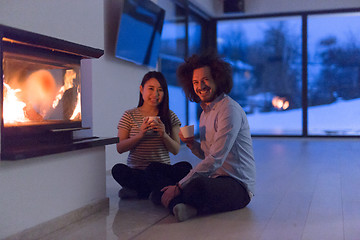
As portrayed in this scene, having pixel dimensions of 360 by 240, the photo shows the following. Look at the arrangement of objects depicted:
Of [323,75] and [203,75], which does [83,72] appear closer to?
[203,75]

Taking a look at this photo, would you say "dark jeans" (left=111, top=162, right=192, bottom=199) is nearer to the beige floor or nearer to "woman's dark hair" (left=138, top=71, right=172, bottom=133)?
the beige floor

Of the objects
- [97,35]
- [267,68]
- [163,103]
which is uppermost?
[267,68]

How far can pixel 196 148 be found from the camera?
2.57 m

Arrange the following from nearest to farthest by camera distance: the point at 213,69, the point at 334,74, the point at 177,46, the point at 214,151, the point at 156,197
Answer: the point at 214,151 < the point at 213,69 < the point at 156,197 < the point at 177,46 < the point at 334,74

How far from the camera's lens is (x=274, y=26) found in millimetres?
7477

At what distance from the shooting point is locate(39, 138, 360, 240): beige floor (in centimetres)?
203

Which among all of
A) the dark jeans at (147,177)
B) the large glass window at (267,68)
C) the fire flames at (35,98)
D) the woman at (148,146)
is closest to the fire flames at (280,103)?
the large glass window at (267,68)

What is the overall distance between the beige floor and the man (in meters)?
0.08

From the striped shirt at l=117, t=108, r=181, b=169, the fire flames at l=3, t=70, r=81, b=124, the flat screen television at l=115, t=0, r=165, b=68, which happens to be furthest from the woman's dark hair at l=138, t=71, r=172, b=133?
the flat screen television at l=115, t=0, r=165, b=68

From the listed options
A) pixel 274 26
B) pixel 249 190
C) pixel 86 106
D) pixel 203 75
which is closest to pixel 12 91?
pixel 86 106

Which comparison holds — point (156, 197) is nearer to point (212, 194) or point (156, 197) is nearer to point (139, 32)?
point (212, 194)

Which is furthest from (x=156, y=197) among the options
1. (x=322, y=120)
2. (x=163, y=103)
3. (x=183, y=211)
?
(x=322, y=120)

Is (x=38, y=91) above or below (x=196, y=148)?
above

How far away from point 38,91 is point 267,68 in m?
5.84
